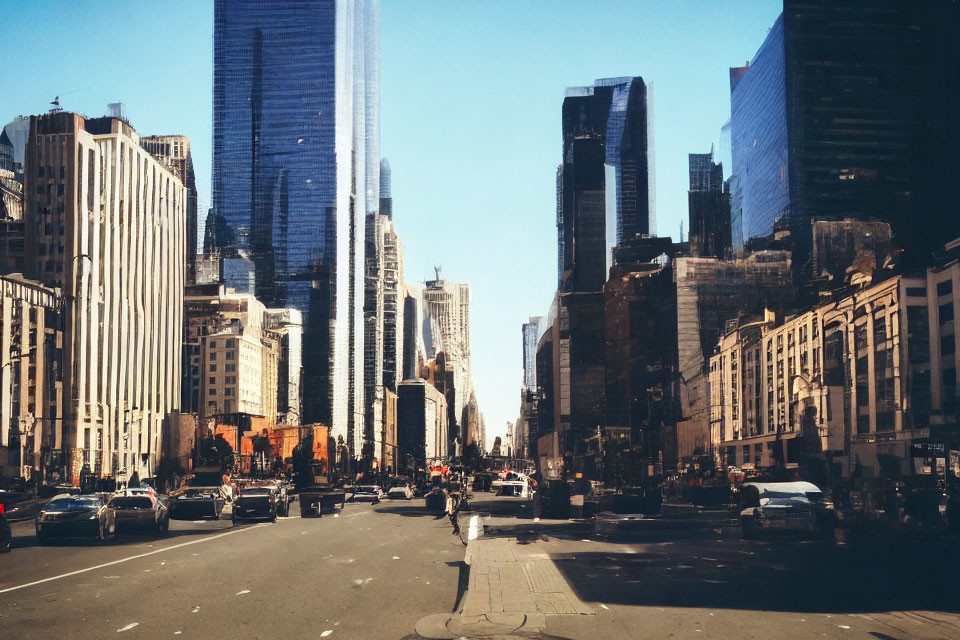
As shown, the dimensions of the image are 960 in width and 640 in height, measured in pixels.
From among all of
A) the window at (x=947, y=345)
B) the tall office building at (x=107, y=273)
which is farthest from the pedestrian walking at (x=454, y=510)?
the tall office building at (x=107, y=273)

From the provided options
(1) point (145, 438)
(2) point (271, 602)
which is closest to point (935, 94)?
(1) point (145, 438)

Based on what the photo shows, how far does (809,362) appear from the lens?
106 meters

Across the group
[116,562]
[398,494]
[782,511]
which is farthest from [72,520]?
[398,494]

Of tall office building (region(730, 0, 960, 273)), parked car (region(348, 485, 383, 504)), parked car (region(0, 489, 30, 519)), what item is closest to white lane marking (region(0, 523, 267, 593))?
parked car (region(0, 489, 30, 519))

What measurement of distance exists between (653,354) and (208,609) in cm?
17956

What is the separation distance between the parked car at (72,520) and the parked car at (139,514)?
2.57m

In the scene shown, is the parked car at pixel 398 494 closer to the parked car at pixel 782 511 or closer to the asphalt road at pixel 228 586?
the asphalt road at pixel 228 586

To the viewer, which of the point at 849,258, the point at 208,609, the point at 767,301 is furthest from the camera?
the point at 767,301

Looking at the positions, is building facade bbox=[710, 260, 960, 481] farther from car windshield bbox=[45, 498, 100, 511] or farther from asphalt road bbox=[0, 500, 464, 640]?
car windshield bbox=[45, 498, 100, 511]

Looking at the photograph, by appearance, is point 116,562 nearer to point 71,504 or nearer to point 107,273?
point 71,504

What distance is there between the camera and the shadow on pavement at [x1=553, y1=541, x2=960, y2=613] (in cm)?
1827

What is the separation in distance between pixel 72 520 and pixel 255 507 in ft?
48.0

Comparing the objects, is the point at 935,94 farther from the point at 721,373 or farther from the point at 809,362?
the point at 809,362

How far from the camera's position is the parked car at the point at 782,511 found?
32781 mm
